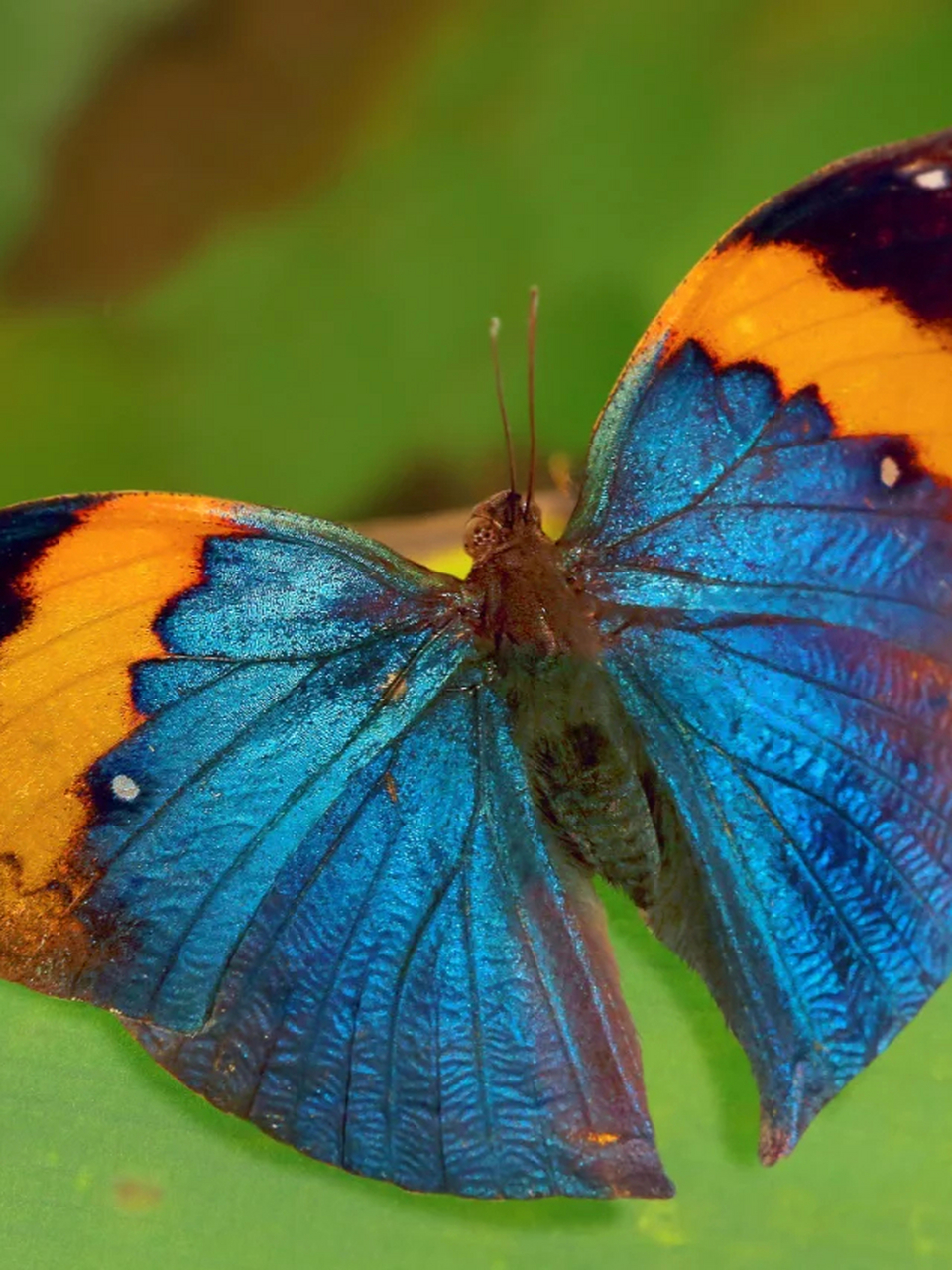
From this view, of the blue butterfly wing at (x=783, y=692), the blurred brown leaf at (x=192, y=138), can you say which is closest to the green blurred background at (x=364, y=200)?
the blurred brown leaf at (x=192, y=138)

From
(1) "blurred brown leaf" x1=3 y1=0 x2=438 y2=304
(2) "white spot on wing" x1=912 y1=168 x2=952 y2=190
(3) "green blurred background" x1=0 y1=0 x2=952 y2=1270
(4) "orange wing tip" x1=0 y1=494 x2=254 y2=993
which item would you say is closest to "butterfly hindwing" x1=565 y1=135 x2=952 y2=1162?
(2) "white spot on wing" x1=912 y1=168 x2=952 y2=190

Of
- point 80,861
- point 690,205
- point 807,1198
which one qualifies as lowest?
point 807,1198

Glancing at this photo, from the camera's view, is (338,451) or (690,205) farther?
(338,451)

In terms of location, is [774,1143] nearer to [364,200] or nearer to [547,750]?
[547,750]

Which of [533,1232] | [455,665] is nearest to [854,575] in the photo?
[455,665]

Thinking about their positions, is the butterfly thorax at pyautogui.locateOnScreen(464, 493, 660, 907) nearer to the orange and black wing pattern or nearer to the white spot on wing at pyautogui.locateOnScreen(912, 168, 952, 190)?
the orange and black wing pattern

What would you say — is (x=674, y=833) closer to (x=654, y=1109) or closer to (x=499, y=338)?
(x=654, y=1109)

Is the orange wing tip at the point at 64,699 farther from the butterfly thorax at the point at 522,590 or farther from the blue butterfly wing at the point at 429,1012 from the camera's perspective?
the butterfly thorax at the point at 522,590

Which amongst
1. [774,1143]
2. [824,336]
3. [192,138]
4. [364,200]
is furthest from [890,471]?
[192,138]
